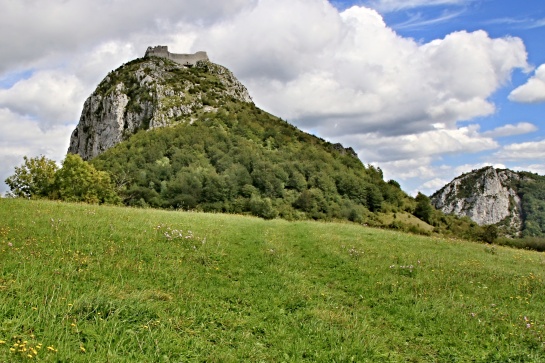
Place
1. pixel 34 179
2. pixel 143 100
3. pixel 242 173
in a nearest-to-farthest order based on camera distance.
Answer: pixel 34 179 → pixel 242 173 → pixel 143 100

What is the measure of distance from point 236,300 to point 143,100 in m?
150

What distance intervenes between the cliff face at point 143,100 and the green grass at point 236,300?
128756 millimetres

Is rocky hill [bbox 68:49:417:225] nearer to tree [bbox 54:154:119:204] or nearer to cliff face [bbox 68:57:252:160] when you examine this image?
cliff face [bbox 68:57:252:160]

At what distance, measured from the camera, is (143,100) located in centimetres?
14838

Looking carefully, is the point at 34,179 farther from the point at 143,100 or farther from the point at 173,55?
the point at 173,55

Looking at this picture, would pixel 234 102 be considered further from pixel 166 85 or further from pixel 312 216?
pixel 312 216

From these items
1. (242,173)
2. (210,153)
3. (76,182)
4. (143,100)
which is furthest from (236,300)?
(143,100)

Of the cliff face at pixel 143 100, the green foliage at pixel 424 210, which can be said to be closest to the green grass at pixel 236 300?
the green foliage at pixel 424 210

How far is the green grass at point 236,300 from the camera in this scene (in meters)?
7.89

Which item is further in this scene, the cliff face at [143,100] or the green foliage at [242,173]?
the cliff face at [143,100]

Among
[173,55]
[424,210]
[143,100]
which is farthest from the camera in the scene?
Result: [173,55]

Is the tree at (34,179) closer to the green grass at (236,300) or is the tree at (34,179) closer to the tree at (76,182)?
the tree at (76,182)

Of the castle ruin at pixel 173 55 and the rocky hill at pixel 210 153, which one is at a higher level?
the castle ruin at pixel 173 55

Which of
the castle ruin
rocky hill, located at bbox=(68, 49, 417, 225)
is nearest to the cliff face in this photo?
rocky hill, located at bbox=(68, 49, 417, 225)
